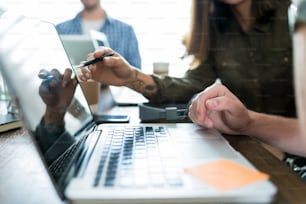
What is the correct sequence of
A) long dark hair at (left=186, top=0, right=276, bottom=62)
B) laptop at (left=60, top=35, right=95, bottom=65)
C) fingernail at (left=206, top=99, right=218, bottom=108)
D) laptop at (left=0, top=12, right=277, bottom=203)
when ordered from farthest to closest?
long dark hair at (left=186, top=0, right=276, bottom=62)
laptop at (left=60, top=35, right=95, bottom=65)
fingernail at (left=206, top=99, right=218, bottom=108)
laptop at (left=0, top=12, right=277, bottom=203)

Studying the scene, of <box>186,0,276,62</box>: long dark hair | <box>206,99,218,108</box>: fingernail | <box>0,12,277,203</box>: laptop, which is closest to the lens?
<box>0,12,277,203</box>: laptop

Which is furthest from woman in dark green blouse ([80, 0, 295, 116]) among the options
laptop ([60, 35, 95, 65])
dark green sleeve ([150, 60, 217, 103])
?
laptop ([60, 35, 95, 65])

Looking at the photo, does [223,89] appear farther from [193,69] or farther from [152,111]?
[193,69]

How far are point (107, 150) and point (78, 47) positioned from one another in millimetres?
537

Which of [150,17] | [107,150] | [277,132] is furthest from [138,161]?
[150,17]

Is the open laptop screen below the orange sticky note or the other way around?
the other way around

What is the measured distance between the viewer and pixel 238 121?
61cm

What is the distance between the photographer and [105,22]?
4.28 feet

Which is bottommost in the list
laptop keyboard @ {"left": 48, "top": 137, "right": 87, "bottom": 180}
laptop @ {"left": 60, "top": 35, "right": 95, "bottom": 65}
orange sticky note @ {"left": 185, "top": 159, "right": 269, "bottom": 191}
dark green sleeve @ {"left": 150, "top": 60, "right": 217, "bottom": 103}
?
orange sticky note @ {"left": 185, "top": 159, "right": 269, "bottom": 191}

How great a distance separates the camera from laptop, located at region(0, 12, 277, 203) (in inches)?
12.6

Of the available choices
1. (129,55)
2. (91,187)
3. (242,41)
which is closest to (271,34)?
(242,41)

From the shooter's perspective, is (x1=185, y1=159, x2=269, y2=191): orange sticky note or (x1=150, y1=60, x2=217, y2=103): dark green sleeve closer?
(x1=185, y1=159, x2=269, y2=191): orange sticky note

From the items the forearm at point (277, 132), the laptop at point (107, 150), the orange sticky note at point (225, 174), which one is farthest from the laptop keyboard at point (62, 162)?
the forearm at point (277, 132)

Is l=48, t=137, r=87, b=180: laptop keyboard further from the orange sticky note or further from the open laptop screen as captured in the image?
the orange sticky note
